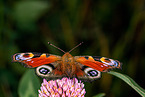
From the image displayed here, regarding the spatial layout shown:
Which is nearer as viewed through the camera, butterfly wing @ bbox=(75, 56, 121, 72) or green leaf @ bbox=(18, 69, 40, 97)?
butterfly wing @ bbox=(75, 56, 121, 72)

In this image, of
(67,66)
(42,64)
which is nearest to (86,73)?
(67,66)

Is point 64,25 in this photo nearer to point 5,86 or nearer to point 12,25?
point 12,25

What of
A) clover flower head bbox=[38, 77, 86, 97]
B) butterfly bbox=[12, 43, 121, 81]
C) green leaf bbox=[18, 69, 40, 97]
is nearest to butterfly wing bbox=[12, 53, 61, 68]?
butterfly bbox=[12, 43, 121, 81]

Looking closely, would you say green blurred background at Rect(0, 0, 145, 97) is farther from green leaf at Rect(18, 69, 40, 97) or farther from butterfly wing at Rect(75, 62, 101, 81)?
butterfly wing at Rect(75, 62, 101, 81)

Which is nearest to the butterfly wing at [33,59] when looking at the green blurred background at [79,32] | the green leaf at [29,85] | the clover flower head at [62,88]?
the clover flower head at [62,88]

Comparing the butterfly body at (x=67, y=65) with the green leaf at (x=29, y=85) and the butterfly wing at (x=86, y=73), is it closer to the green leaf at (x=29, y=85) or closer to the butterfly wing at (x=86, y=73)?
the butterfly wing at (x=86, y=73)

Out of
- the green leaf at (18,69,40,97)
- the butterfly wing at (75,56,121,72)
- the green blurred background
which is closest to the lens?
the butterfly wing at (75,56,121,72)
